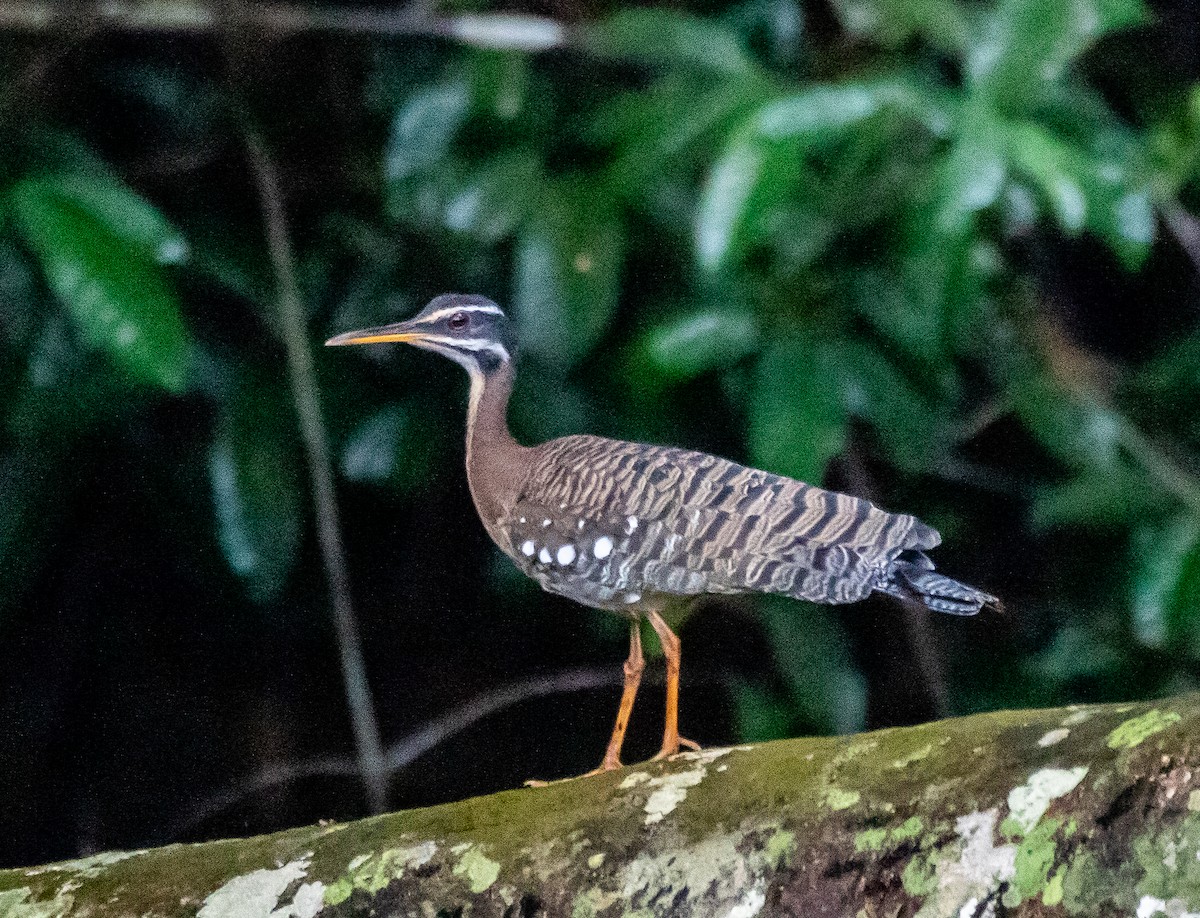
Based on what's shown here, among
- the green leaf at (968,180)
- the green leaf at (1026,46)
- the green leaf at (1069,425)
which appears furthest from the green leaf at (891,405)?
the green leaf at (1026,46)

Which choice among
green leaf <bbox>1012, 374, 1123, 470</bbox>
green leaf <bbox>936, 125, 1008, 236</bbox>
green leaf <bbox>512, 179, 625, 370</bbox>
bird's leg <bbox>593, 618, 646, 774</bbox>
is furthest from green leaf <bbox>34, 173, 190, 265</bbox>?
green leaf <bbox>1012, 374, 1123, 470</bbox>

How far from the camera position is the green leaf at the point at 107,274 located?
2.19 metres

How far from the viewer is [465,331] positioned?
2039mm

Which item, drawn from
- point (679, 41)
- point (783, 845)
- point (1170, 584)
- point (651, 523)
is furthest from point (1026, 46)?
point (783, 845)

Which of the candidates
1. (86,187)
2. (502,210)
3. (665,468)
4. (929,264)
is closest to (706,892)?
(665,468)

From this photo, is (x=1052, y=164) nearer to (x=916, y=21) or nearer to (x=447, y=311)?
(x=916, y=21)

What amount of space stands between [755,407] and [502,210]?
57 centimetres

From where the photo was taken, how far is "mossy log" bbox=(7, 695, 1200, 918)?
4.06 feet

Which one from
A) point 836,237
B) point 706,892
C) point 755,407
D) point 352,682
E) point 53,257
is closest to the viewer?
point 706,892

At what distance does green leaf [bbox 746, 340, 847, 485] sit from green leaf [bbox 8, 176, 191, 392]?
3.06ft

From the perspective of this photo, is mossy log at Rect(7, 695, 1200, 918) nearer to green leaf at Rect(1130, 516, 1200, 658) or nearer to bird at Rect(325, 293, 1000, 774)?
bird at Rect(325, 293, 1000, 774)

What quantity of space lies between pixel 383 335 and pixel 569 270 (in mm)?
529

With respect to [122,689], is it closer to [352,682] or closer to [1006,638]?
[352,682]

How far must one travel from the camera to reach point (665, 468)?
6.20 feet
